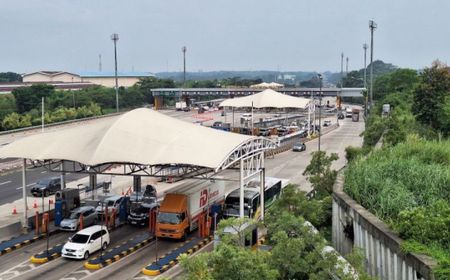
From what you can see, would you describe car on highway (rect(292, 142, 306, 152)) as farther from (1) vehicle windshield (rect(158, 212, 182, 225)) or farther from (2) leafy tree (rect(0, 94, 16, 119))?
(2) leafy tree (rect(0, 94, 16, 119))

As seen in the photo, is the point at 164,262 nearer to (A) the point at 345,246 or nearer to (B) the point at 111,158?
(B) the point at 111,158

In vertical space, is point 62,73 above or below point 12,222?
above

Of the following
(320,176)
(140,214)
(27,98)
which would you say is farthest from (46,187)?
(27,98)

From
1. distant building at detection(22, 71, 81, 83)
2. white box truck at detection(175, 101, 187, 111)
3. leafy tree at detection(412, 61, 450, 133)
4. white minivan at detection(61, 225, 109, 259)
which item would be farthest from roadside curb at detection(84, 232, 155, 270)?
distant building at detection(22, 71, 81, 83)

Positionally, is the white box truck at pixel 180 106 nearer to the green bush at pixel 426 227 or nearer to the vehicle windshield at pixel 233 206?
the vehicle windshield at pixel 233 206

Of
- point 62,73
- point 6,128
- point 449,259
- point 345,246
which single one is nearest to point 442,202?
point 449,259

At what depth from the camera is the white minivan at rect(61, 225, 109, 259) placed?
1026 inches

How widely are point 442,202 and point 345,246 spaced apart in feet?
21.3

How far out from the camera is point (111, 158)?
27.1m

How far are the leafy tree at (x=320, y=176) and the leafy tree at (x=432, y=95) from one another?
21.2 m

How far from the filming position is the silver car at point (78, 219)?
1208 inches

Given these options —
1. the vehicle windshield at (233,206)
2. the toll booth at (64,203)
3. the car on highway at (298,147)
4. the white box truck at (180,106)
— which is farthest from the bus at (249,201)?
→ the white box truck at (180,106)

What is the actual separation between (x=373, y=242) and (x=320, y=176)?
14749 millimetres

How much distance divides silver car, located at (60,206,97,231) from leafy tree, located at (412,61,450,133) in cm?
3289
